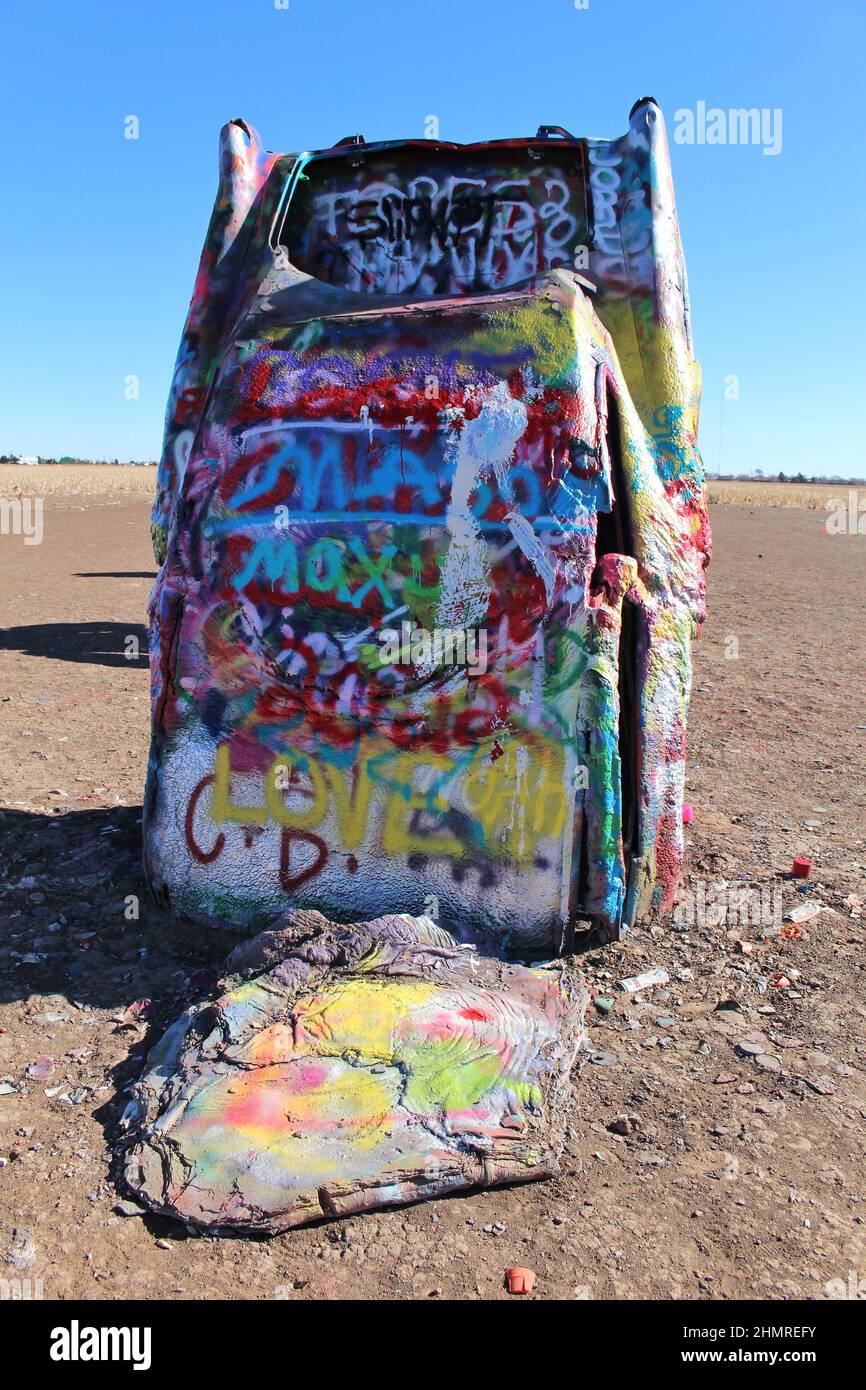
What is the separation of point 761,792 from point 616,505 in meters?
2.45

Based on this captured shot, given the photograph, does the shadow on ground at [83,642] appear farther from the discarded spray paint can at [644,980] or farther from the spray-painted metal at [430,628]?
the discarded spray paint can at [644,980]

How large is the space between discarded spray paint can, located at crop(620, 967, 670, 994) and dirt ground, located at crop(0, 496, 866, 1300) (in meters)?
0.04

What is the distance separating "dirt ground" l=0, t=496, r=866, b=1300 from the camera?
7.24ft

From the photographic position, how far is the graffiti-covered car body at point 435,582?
314 cm

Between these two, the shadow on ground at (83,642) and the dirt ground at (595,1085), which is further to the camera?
the shadow on ground at (83,642)

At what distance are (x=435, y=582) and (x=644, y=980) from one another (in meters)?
1.43

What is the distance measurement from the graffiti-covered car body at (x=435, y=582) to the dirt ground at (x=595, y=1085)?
0.38 metres

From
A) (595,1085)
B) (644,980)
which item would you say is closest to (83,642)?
(644,980)

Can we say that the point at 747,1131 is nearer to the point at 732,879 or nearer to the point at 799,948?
the point at 799,948

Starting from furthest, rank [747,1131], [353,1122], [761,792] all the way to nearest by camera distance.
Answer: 1. [761,792]
2. [747,1131]
3. [353,1122]

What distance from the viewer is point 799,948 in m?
3.66

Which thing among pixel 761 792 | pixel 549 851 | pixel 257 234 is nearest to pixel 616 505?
pixel 549 851

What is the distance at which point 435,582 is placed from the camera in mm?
3135

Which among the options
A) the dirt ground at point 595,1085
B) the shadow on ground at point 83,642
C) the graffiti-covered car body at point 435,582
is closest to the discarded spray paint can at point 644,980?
the dirt ground at point 595,1085
